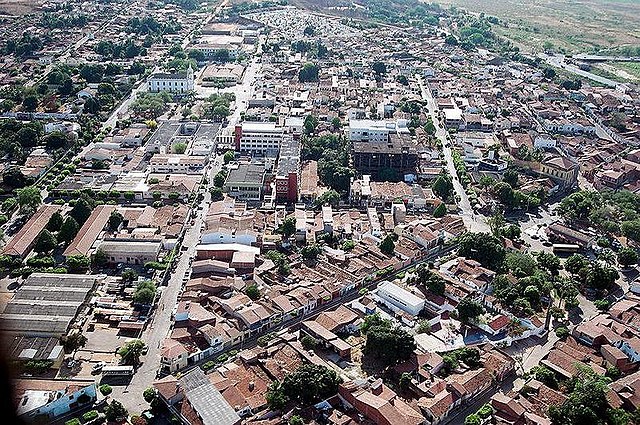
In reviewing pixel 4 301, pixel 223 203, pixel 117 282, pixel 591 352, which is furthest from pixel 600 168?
pixel 4 301

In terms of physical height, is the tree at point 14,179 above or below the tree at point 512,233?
below

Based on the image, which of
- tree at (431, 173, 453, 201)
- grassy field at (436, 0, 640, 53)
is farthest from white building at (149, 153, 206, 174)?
grassy field at (436, 0, 640, 53)

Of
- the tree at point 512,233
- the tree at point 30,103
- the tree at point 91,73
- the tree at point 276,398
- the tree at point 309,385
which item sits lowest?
the tree at point 91,73

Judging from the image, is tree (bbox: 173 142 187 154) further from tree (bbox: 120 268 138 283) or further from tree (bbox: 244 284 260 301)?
tree (bbox: 244 284 260 301)

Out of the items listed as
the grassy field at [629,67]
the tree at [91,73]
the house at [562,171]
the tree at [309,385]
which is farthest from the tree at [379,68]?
the tree at [309,385]

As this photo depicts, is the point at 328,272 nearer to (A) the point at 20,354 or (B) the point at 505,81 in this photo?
(A) the point at 20,354

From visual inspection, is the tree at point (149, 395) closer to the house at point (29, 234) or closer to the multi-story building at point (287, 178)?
the house at point (29, 234)
